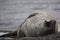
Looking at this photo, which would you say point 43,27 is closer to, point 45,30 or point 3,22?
point 45,30

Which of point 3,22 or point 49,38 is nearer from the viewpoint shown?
point 49,38

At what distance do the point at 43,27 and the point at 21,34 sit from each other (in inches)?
14.9

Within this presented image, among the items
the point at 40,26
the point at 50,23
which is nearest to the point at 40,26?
the point at 40,26

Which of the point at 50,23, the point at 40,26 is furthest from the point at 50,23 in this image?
the point at 40,26

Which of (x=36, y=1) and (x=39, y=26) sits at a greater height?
(x=36, y=1)

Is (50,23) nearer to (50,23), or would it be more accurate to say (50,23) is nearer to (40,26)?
(50,23)

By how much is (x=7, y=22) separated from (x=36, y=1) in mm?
2564

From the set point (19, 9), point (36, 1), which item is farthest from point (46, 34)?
point (36, 1)

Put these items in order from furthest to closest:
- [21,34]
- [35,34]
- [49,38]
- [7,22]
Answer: [7,22] → [21,34] → [35,34] → [49,38]

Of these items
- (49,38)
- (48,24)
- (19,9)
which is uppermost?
(19,9)

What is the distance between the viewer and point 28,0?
717 centimetres

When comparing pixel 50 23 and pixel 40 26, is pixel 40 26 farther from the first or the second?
pixel 50 23

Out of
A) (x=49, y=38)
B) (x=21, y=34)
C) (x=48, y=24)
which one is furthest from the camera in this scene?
(x=21, y=34)

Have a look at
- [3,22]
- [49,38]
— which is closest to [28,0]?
[3,22]
